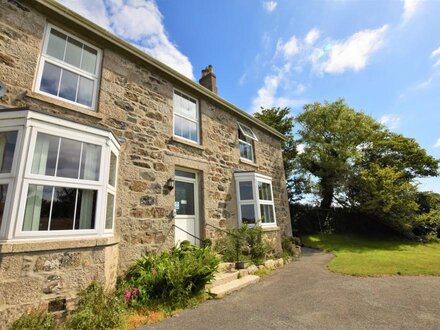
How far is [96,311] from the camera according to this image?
3934mm

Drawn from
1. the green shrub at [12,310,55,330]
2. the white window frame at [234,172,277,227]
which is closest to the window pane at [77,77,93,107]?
the green shrub at [12,310,55,330]

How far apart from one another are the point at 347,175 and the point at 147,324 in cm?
1626

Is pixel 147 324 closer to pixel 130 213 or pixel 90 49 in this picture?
pixel 130 213

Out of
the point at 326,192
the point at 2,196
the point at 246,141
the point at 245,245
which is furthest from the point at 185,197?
the point at 326,192

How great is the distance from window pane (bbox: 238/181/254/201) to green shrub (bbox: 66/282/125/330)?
232 inches

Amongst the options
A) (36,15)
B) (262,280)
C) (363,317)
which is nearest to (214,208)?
(262,280)

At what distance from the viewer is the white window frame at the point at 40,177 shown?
12.6ft

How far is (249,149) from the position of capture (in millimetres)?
11289

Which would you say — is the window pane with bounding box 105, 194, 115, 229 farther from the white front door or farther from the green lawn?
the green lawn

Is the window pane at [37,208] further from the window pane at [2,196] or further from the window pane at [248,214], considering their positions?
the window pane at [248,214]

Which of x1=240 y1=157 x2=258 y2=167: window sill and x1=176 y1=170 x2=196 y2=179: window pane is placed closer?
x1=176 y1=170 x2=196 y2=179: window pane

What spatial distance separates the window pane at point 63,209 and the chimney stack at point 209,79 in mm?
8210

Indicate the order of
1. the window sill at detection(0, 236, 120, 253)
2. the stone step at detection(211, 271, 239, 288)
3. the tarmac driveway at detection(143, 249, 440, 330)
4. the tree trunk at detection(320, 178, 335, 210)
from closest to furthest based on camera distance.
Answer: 1. the window sill at detection(0, 236, 120, 253)
2. the tarmac driveway at detection(143, 249, 440, 330)
3. the stone step at detection(211, 271, 239, 288)
4. the tree trunk at detection(320, 178, 335, 210)

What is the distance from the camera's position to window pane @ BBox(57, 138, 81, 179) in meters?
4.45
